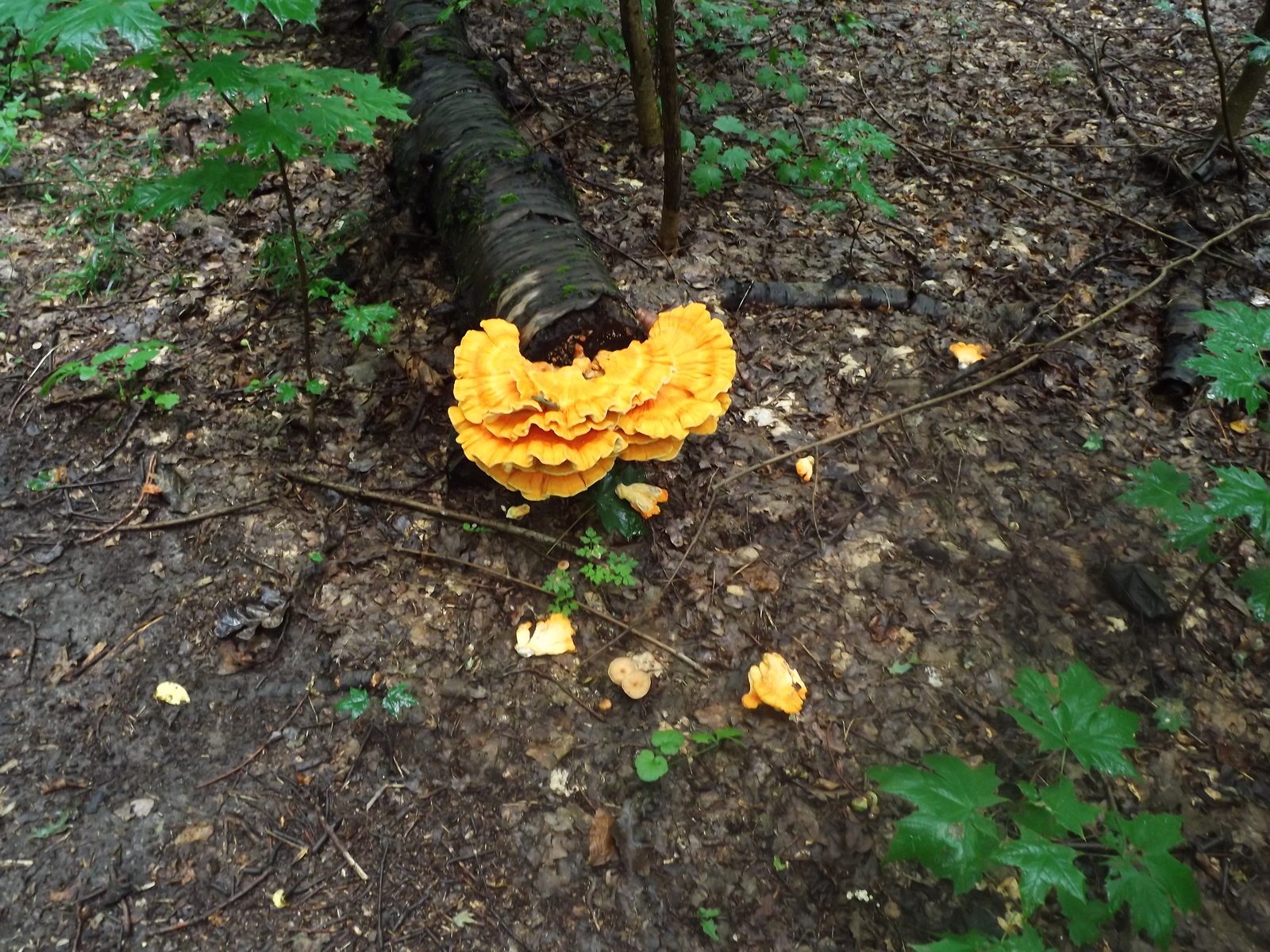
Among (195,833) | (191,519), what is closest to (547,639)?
(195,833)

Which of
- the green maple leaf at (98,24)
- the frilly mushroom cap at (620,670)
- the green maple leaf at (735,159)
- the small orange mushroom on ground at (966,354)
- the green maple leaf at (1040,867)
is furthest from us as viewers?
the green maple leaf at (735,159)

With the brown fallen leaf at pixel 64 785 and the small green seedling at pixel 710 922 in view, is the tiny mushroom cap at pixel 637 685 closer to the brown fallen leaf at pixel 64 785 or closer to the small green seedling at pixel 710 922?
the small green seedling at pixel 710 922

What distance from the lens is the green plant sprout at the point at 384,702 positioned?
2975mm

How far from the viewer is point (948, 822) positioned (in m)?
2.19

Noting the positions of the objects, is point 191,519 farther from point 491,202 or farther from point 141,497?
point 491,202

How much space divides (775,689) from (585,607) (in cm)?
93

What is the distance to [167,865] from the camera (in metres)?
2.54

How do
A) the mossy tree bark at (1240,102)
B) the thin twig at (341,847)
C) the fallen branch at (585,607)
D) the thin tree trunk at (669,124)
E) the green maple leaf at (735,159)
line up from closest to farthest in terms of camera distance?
the thin twig at (341,847)
the fallen branch at (585,607)
the thin tree trunk at (669,124)
the green maple leaf at (735,159)
the mossy tree bark at (1240,102)

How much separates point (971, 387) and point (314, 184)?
184 inches

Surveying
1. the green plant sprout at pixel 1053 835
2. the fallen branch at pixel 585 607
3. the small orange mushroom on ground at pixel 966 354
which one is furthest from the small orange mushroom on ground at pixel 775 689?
the small orange mushroom on ground at pixel 966 354

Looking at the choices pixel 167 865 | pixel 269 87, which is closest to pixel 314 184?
pixel 269 87

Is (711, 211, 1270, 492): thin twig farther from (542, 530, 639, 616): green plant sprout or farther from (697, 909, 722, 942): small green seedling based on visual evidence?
(697, 909, 722, 942): small green seedling

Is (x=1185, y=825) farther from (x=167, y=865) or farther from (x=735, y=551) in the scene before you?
(x=167, y=865)

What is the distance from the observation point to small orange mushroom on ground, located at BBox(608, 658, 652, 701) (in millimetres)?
3077
